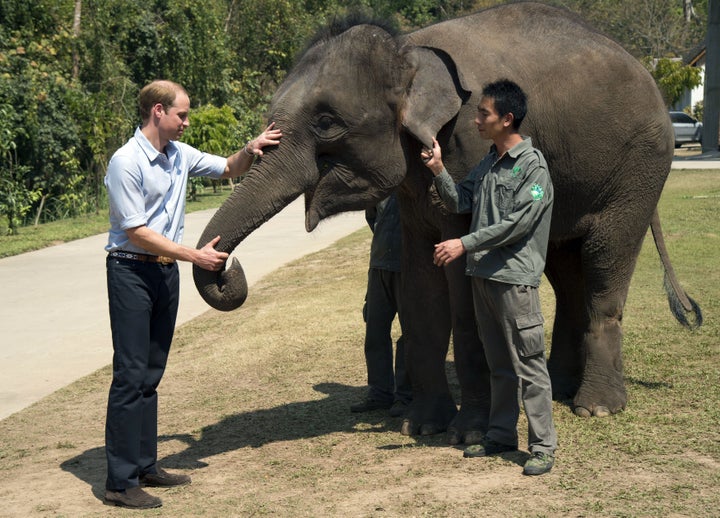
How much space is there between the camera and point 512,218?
5031 mm

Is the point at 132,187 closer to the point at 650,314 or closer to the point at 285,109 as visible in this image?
the point at 285,109

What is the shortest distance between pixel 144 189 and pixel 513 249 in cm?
194

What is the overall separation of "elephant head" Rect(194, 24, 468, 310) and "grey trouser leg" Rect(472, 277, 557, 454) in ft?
3.00

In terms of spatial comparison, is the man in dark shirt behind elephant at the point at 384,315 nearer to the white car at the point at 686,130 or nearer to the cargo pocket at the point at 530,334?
the cargo pocket at the point at 530,334

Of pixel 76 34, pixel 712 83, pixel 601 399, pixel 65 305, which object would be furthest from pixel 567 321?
pixel 712 83

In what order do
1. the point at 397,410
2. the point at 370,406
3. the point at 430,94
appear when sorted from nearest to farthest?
the point at 430,94 < the point at 397,410 < the point at 370,406

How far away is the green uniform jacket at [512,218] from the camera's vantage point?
5.06 meters

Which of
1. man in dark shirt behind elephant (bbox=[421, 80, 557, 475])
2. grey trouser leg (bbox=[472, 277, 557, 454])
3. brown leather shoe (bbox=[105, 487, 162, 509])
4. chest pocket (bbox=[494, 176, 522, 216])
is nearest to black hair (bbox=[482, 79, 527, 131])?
man in dark shirt behind elephant (bbox=[421, 80, 557, 475])

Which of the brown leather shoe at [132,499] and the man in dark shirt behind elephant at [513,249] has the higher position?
the man in dark shirt behind elephant at [513,249]

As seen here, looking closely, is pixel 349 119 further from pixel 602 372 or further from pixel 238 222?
pixel 602 372

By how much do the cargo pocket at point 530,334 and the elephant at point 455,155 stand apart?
709 millimetres

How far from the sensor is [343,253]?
15.6m

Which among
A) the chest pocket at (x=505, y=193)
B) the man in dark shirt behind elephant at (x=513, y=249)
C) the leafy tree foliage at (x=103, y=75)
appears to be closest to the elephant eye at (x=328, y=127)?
the man in dark shirt behind elephant at (x=513, y=249)

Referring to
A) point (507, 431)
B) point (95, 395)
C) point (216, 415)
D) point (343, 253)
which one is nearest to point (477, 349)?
point (507, 431)
